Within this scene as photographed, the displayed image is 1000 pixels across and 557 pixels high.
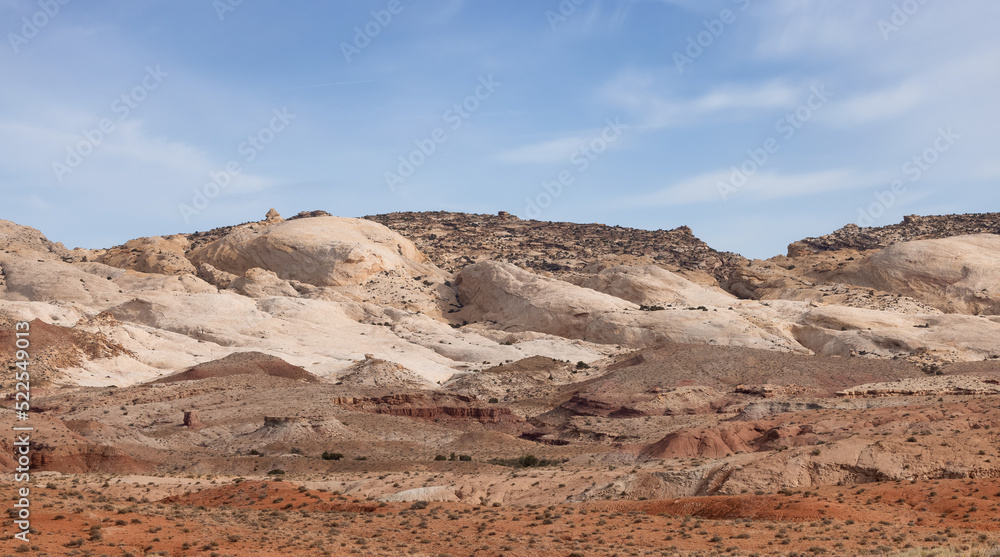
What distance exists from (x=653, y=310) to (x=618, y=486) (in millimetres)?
50118

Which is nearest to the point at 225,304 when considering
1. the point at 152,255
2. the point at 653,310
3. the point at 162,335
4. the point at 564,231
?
the point at 162,335

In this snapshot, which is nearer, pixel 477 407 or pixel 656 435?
pixel 656 435

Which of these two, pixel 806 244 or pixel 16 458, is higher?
pixel 806 244

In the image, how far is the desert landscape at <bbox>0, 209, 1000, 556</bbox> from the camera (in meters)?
22.8

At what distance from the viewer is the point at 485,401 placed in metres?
54.2

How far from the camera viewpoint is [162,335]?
64.4 meters

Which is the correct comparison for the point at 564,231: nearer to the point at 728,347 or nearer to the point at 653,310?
the point at 653,310

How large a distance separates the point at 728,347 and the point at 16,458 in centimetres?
4201

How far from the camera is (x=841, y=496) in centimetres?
2491

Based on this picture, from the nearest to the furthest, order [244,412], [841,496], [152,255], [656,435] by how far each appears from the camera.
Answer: [841,496] < [656,435] < [244,412] < [152,255]

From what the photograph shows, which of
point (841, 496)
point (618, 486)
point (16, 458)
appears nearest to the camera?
point (841, 496)

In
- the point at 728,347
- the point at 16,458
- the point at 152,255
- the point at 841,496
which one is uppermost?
the point at 152,255

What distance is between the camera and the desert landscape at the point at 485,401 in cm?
2283

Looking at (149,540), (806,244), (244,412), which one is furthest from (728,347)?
(806,244)
